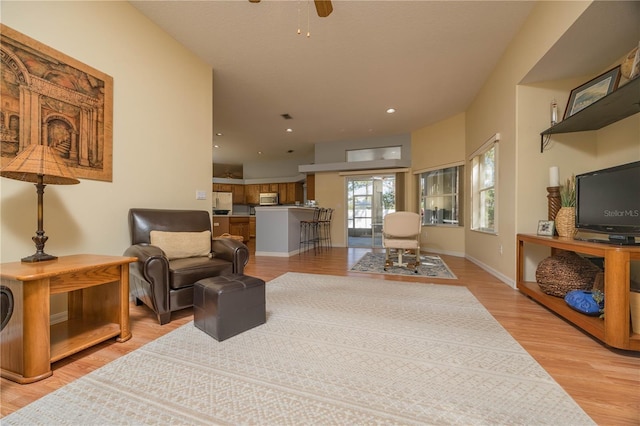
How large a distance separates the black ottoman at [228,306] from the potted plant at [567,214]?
294 centimetres

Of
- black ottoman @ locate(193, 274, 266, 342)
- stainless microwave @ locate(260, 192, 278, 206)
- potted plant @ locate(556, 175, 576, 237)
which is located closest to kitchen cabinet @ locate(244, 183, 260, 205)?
stainless microwave @ locate(260, 192, 278, 206)

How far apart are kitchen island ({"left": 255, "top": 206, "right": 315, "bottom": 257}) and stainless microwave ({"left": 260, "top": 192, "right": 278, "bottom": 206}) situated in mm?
3864

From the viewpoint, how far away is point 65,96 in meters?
2.09

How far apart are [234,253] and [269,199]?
294 inches

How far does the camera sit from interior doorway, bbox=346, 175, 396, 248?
7.26 metres

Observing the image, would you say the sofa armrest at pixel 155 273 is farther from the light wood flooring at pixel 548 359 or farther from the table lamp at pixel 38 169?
the table lamp at pixel 38 169

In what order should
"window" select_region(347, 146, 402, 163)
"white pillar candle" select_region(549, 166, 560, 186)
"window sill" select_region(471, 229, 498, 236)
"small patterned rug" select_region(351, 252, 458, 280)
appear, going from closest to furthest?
"white pillar candle" select_region(549, 166, 560, 186) < "window sill" select_region(471, 229, 498, 236) < "small patterned rug" select_region(351, 252, 458, 280) < "window" select_region(347, 146, 402, 163)

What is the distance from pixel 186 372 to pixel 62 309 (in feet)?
4.93

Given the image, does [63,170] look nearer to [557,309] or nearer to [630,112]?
[557,309]

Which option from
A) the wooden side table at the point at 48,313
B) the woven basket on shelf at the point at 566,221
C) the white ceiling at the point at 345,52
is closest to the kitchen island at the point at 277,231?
the white ceiling at the point at 345,52

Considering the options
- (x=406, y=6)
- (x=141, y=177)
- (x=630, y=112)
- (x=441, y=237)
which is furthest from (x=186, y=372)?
(x=441, y=237)

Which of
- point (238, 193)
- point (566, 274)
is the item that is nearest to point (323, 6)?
point (566, 274)

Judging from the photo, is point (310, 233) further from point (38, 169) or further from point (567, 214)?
point (38, 169)

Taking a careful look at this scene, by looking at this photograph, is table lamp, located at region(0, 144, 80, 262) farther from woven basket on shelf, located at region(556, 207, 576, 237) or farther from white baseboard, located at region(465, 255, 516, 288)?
white baseboard, located at region(465, 255, 516, 288)
